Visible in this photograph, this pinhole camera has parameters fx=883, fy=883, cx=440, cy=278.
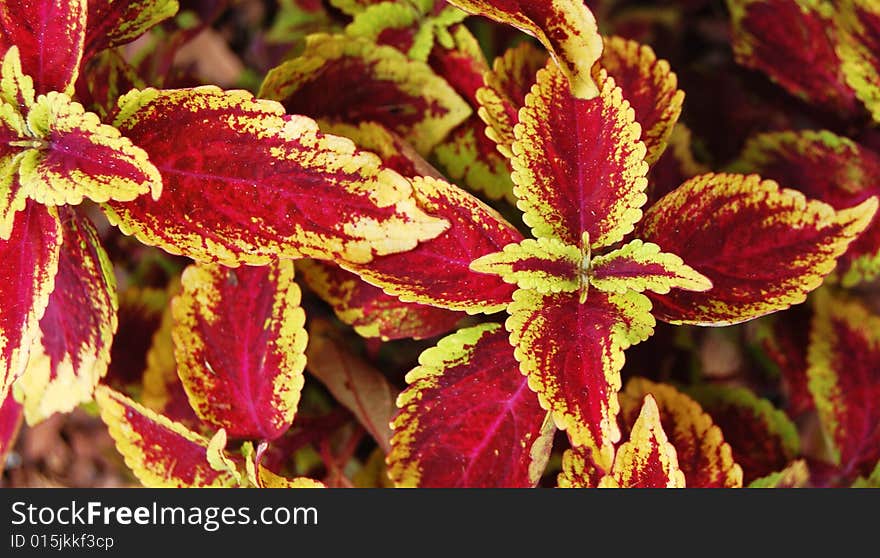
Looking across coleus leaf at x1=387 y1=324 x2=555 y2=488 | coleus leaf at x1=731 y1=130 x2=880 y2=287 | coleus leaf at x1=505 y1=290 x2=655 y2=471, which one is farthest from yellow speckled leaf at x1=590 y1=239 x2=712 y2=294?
coleus leaf at x1=731 y1=130 x2=880 y2=287

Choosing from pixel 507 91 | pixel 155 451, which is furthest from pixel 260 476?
pixel 507 91

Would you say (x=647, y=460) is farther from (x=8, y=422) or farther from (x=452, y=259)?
(x=8, y=422)

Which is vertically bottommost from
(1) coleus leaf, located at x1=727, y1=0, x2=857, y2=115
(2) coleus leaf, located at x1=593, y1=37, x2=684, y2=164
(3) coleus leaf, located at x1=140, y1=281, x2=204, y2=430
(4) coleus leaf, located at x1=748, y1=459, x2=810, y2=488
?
(4) coleus leaf, located at x1=748, y1=459, x2=810, y2=488

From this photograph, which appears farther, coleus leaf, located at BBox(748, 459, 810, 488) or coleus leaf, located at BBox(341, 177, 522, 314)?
coleus leaf, located at BBox(748, 459, 810, 488)

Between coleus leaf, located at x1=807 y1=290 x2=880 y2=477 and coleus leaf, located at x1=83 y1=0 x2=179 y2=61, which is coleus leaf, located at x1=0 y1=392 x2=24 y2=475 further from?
coleus leaf, located at x1=807 y1=290 x2=880 y2=477
